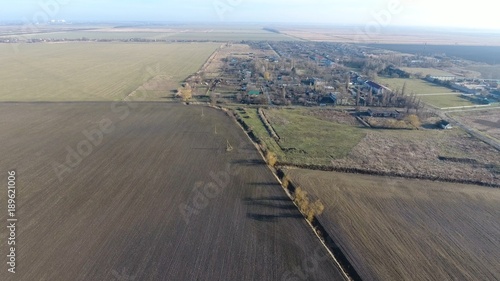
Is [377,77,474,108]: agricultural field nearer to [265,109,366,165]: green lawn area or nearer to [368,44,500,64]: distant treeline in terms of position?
[265,109,366,165]: green lawn area

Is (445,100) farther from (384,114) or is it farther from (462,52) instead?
(462,52)

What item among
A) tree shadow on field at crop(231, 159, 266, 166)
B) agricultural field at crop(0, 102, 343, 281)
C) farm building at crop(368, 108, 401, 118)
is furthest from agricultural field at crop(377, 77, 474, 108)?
agricultural field at crop(0, 102, 343, 281)

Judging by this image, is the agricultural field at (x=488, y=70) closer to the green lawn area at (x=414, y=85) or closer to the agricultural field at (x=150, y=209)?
the green lawn area at (x=414, y=85)

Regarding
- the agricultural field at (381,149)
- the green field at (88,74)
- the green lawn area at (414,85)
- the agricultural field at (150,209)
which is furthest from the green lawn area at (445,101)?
the green field at (88,74)

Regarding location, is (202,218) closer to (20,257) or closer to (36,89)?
(20,257)

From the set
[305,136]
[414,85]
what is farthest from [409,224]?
[414,85]

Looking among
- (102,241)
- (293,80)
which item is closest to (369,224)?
(102,241)
